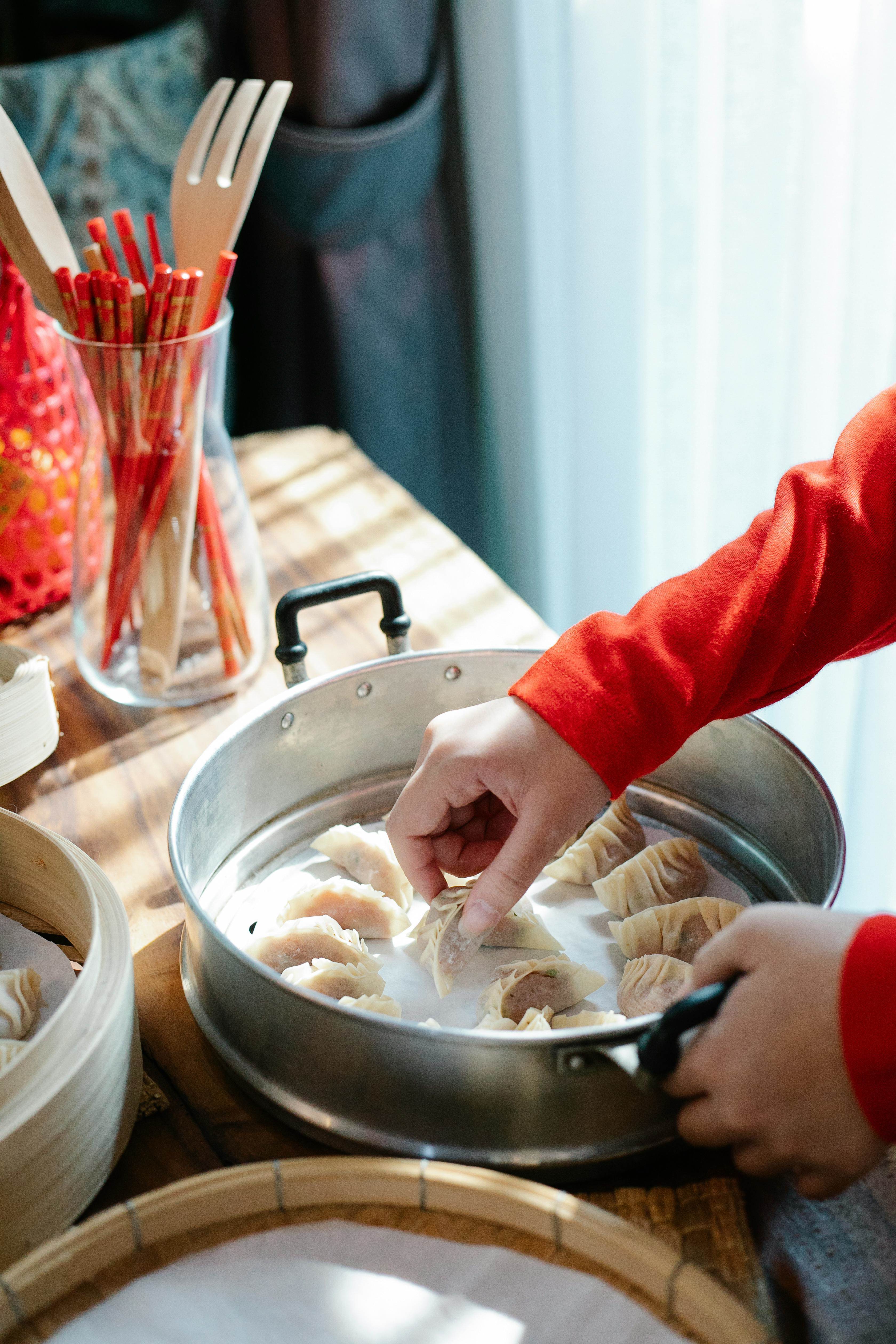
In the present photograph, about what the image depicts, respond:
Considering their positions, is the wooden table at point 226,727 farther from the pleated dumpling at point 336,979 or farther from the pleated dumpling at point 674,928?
the pleated dumpling at point 674,928

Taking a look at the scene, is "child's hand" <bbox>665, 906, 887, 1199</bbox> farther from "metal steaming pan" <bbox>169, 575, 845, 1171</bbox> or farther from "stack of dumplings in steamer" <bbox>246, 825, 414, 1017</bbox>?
"stack of dumplings in steamer" <bbox>246, 825, 414, 1017</bbox>

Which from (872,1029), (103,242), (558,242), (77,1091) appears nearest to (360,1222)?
(77,1091)

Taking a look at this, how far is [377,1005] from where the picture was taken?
728mm

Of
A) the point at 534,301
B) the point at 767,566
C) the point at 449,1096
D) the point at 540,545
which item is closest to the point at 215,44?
the point at 534,301

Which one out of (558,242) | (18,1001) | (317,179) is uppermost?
(317,179)

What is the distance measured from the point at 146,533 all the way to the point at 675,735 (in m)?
0.48

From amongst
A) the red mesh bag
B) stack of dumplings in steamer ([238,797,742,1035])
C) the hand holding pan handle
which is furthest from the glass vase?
the hand holding pan handle

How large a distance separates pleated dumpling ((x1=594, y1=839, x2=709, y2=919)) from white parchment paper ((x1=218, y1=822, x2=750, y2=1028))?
14 mm

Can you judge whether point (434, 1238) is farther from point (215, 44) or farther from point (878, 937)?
point (215, 44)

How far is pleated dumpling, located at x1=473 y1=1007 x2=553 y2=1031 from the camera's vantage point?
699mm

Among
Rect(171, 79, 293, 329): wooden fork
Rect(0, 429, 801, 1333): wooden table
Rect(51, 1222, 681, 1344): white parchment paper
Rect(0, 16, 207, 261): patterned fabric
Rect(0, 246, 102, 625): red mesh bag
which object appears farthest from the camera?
Rect(0, 16, 207, 261): patterned fabric

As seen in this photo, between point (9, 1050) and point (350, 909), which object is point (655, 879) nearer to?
point (350, 909)

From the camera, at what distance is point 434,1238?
552 mm

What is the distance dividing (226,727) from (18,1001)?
0.41 meters
